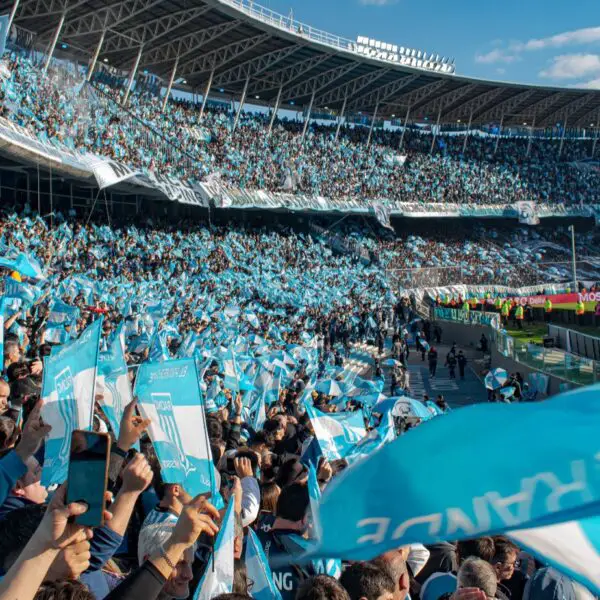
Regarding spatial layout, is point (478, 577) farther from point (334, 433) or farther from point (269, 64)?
point (269, 64)

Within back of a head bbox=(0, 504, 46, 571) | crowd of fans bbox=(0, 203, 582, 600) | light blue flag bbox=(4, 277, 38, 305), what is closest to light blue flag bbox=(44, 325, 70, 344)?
crowd of fans bbox=(0, 203, 582, 600)

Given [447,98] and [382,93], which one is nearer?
[382,93]

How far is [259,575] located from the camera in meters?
3.64

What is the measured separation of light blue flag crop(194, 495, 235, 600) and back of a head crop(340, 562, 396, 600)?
51 centimetres

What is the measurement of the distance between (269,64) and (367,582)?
48.1m

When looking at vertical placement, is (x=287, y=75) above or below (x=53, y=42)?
above

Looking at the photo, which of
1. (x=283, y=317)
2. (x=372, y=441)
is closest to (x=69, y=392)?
(x=372, y=441)

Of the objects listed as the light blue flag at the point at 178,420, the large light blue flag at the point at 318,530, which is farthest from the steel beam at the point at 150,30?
the large light blue flag at the point at 318,530

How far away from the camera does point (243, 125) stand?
49938mm

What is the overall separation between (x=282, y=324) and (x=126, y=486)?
24.2 meters

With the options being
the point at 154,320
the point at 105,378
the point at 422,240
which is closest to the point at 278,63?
the point at 422,240

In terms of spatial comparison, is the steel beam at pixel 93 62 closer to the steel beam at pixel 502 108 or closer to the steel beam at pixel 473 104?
the steel beam at pixel 473 104

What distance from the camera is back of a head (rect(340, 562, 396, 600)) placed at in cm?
305

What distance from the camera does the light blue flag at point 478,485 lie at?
7.38 feet
